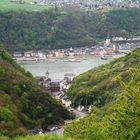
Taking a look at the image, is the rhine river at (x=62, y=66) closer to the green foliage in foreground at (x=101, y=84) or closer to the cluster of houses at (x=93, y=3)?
the green foliage in foreground at (x=101, y=84)

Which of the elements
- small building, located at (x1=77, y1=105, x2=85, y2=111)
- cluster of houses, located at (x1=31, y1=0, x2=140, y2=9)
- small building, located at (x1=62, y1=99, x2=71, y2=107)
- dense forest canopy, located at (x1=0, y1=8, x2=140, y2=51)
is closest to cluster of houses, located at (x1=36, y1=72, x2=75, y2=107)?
small building, located at (x1=62, y1=99, x2=71, y2=107)

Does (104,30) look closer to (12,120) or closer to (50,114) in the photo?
(50,114)

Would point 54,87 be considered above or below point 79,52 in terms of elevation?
below

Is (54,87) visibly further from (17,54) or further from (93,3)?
(93,3)

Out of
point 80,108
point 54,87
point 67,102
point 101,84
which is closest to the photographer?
point 80,108

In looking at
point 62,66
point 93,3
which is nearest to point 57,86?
point 62,66

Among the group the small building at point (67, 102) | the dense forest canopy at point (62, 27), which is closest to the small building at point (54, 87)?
the small building at point (67, 102)
